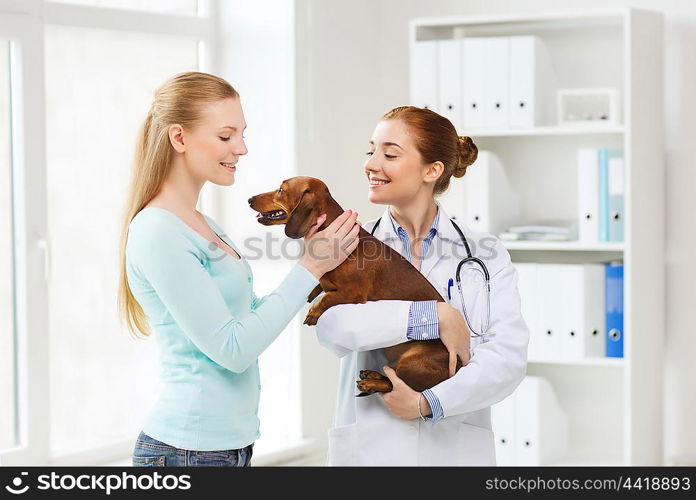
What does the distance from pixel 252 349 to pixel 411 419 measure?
0.33 meters

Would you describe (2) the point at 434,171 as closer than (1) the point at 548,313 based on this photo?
Yes

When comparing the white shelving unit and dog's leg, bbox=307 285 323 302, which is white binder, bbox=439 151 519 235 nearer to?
the white shelving unit

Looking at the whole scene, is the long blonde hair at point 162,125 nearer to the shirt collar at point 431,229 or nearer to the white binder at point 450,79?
the shirt collar at point 431,229

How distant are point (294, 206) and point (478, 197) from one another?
1.61 metres

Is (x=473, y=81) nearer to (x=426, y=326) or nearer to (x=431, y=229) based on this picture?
(x=431, y=229)

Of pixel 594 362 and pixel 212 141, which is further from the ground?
pixel 212 141

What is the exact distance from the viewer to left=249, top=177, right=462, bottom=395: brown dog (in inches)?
63.9

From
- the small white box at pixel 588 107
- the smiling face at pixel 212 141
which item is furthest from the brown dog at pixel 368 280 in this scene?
the small white box at pixel 588 107

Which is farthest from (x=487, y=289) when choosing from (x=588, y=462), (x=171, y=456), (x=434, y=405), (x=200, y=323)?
(x=588, y=462)

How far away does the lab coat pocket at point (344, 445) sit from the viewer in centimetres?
170

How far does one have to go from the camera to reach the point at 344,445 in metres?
1.70

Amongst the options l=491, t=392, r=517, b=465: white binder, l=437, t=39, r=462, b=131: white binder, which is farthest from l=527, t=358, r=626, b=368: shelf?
l=437, t=39, r=462, b=131: white binder
